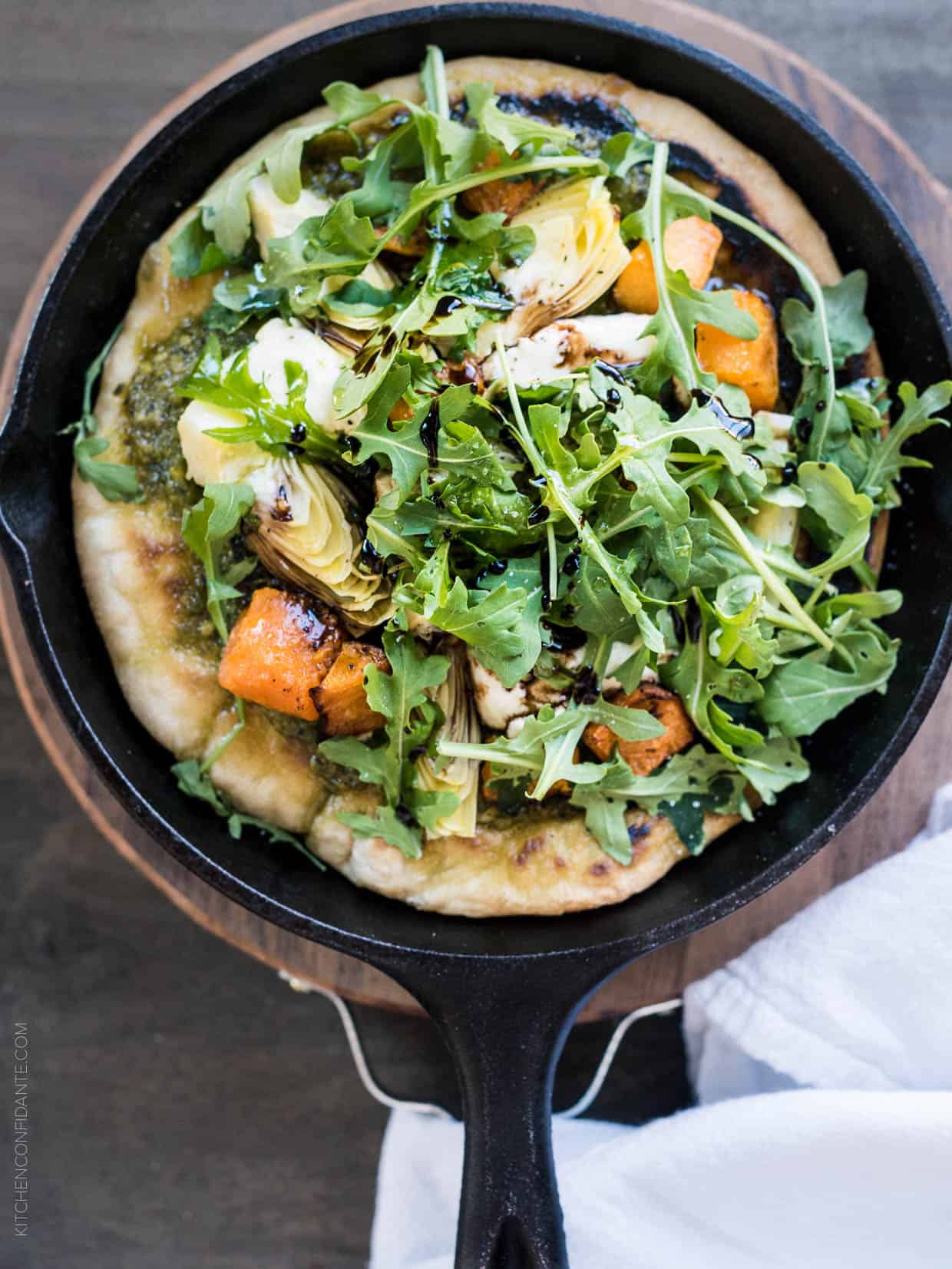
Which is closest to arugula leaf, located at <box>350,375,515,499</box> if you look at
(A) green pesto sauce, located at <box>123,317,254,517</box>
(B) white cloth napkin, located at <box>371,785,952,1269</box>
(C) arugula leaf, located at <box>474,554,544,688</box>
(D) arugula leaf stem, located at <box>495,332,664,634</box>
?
(D) arugula leaf stem, located at <box>495,332,664,634</box>

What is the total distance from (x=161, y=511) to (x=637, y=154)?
138 centimetres

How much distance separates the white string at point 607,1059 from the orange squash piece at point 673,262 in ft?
5.96

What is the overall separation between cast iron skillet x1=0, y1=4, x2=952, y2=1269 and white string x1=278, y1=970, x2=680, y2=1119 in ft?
2.16

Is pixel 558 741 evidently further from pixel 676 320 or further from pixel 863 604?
pixel 676 320

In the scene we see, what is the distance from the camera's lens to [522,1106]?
7.70 ft

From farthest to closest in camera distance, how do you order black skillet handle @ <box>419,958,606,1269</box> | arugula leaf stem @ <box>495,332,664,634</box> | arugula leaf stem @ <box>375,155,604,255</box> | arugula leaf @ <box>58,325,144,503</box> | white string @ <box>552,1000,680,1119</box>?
1. white string @ <box>552,1000,680,1119</box>
2. arugula leaf @ <box>58,325,144,503</box>
3. arugula leaf stem @ <box>375,155,604,255</box>
4. black skillet handle @ <box>419,958,606,1269</box>
5. arugula leaf stem @ <box>495,332,664,634</box>

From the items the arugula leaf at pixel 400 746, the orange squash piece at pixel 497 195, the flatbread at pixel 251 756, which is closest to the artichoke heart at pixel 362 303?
the orange squash piece at pixel 497 195

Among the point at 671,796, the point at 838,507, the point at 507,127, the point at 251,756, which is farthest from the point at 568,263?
the point at 251,756

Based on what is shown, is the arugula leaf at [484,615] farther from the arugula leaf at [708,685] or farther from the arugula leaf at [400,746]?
the arugula leaf at [708,685]

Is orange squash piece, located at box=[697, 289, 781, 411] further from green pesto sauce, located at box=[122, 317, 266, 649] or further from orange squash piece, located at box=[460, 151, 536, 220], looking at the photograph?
green pesto sauce, located at box=[122, 317, 266, 649]

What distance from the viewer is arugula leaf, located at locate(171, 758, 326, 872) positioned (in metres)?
2.63

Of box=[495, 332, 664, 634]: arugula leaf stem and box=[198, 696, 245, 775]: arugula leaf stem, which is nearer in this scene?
box=[495, 332, 664, 634]: arugula leaf stem

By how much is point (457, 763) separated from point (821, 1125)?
4.42 feet

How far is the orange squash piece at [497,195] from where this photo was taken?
2.58 metres
